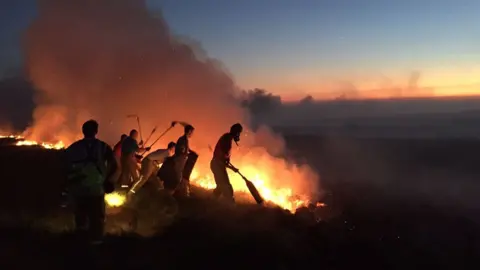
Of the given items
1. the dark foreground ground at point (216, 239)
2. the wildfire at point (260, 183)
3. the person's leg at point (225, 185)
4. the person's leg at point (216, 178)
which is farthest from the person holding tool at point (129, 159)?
the wildfire at point (260, 183)

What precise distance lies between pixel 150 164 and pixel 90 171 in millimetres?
6819

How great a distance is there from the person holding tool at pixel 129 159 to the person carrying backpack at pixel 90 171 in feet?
20.5

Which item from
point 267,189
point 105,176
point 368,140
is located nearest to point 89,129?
point 105,176

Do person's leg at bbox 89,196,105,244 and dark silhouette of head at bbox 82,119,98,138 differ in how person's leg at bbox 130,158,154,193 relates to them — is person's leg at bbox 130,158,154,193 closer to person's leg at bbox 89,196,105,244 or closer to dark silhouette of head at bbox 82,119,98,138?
person's leg at bbox 89,196,105,244

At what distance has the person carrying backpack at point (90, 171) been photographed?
8.95 metres

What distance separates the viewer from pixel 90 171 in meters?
8.98

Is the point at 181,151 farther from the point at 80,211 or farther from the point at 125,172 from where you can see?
the point at 80,211

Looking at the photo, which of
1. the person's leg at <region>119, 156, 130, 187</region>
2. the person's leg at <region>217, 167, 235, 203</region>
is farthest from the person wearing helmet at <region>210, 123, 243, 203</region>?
the person's leg at <region>119, 156, 130, 187</region>

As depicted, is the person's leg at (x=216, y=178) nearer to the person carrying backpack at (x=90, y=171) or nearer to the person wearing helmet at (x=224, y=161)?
the person wearing helmet at (x=224, y=161)

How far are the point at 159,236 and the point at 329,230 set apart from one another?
636 centimetres

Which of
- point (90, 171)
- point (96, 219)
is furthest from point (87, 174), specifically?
point (96, 219)

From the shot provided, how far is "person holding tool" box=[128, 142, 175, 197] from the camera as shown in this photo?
15.4 m

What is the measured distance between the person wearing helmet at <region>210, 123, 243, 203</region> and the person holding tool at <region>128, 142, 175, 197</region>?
143 centimetres

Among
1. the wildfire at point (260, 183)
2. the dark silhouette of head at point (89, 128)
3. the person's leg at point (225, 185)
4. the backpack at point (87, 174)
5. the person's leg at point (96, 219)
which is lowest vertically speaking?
the person's leg at point (96, 219)
